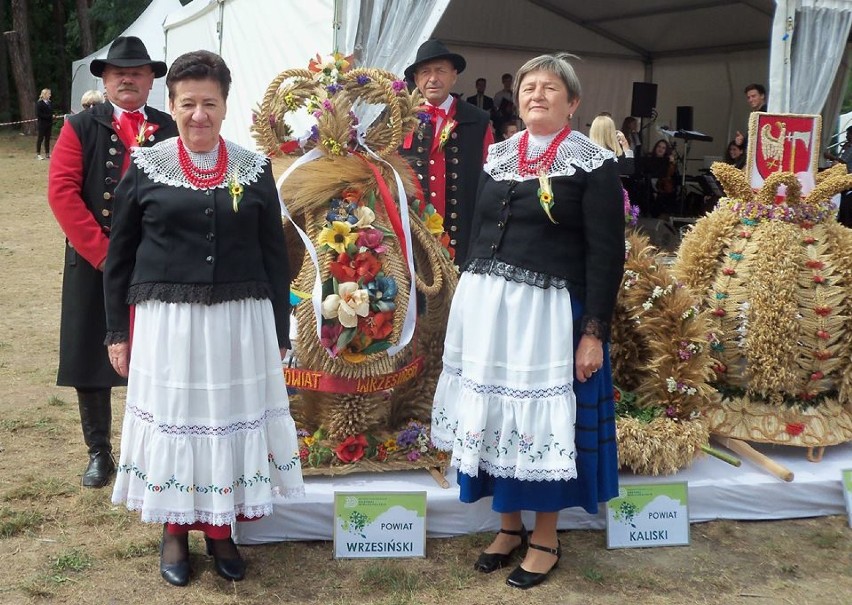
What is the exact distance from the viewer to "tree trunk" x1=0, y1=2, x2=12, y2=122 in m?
24.8

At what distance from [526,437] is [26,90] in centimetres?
2367

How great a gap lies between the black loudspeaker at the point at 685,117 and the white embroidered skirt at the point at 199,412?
38.2 ft

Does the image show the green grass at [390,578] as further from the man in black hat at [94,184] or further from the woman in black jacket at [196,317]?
the man in black hat at [94,184]

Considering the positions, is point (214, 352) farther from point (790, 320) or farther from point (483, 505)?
point (790, 320)

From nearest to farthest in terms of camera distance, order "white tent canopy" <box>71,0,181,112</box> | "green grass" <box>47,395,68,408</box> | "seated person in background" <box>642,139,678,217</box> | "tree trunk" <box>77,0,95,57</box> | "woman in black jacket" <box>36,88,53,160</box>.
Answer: "green grass" <box>47,395,68,408</box>, "seated person in background" <box>642,139,678,217</box>, "white tent canopy" <box>71,0,181,112</box>, "woman in black jacket" <box>36,88,53,160</box>, "tree trunk" <box>77,0,95,57</box>

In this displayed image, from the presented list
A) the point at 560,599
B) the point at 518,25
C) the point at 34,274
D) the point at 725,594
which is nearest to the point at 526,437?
the point at 560,599

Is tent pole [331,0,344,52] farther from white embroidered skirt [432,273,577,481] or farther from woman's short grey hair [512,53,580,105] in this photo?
white embroidered skirt [432,273,577,481]

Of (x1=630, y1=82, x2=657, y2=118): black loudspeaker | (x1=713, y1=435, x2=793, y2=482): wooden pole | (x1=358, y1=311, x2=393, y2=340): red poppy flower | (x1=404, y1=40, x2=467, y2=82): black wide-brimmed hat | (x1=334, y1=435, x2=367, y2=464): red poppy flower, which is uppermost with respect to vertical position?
(x1=630, y1=82, x2=657, y2=118): black loudspeaker

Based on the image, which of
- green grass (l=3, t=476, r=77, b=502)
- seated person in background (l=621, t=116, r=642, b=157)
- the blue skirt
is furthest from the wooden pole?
seated person in background (l=621, t=116, r=642, b=157)

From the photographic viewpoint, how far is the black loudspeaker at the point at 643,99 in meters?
13.3

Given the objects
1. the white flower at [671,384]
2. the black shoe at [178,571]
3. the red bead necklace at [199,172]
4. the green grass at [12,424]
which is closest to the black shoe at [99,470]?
the green grass at [12,424]

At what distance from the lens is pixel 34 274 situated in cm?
808

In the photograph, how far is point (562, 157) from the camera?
2631 millimetres

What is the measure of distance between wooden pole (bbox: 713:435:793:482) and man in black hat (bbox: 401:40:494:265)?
1.43 m
